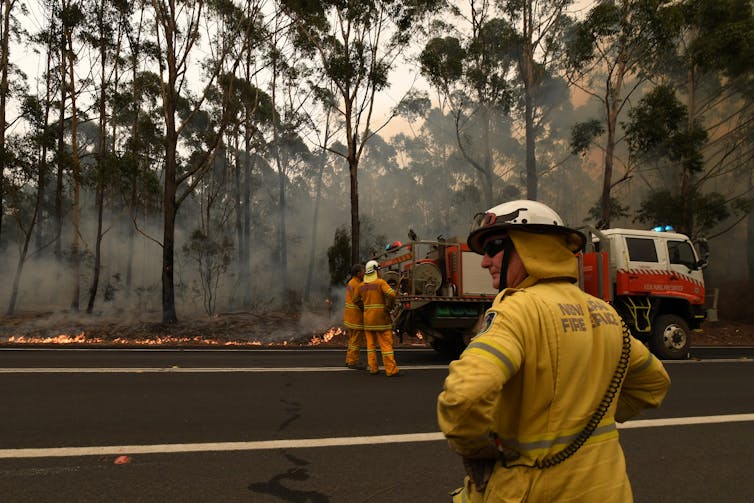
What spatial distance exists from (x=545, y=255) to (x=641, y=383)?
57 cm

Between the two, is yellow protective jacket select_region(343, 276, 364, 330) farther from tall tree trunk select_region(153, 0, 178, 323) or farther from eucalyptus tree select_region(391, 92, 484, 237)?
eucalyptus tree select_region(391, 92, 484, 237)

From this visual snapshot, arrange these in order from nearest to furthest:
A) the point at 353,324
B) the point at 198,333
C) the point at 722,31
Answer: the point at 353,324 < the point at 198,333 < the point at 722,31

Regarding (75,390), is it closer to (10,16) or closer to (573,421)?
(573,421)

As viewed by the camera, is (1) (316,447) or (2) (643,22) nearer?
(1) (316,447)

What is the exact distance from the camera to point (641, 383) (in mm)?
1766

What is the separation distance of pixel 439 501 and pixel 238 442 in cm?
193

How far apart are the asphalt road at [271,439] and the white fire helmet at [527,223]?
235 cm

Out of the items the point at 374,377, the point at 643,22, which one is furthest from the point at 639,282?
the point at 643,22

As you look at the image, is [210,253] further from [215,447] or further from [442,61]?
[215,447]

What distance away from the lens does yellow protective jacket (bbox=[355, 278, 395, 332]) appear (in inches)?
325

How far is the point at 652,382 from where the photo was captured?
1765mm

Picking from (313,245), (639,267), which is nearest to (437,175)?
(313,245)

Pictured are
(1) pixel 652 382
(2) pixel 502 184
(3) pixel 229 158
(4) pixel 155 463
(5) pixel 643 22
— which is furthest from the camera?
(2) pixel 502 184

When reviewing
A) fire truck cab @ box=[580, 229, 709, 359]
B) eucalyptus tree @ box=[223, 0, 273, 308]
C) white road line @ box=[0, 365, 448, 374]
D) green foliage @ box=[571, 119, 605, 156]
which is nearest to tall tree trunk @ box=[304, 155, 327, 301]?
eucalyptus tree @ box=[223, 0, 273, 308]
